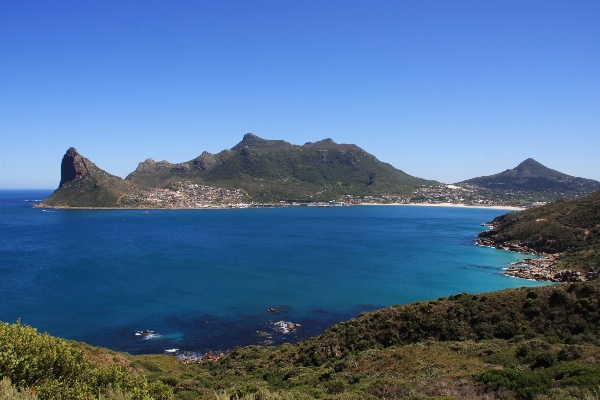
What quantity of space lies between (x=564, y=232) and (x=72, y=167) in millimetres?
166119

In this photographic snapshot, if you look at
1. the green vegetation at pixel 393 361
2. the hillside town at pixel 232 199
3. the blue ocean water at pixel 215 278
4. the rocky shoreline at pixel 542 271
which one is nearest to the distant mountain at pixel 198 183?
the hillside town at pixel 232 199

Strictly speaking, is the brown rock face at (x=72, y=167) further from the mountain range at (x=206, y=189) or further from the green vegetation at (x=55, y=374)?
the green vegetation at (x=55, y=374)

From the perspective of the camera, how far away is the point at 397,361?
706 inches

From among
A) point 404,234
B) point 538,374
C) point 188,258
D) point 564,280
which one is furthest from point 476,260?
point 538,374

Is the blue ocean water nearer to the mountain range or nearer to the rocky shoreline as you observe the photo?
the rocky shoreline

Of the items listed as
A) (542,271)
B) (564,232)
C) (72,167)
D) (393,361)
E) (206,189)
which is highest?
(72,167)

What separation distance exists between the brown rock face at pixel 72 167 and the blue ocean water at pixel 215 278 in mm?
71862

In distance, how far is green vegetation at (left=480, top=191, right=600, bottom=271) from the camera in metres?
49.9

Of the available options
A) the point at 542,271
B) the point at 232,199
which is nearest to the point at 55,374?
the point at 542,271

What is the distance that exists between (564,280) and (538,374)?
123 feet

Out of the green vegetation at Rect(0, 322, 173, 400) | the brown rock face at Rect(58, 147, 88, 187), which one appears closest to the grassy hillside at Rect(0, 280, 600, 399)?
the green vegetation at Rect(0, 322, 173, 400)

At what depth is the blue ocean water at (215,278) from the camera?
106ft

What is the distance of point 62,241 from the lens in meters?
74.2

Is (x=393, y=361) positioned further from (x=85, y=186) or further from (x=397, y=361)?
(x=85, y=186)
